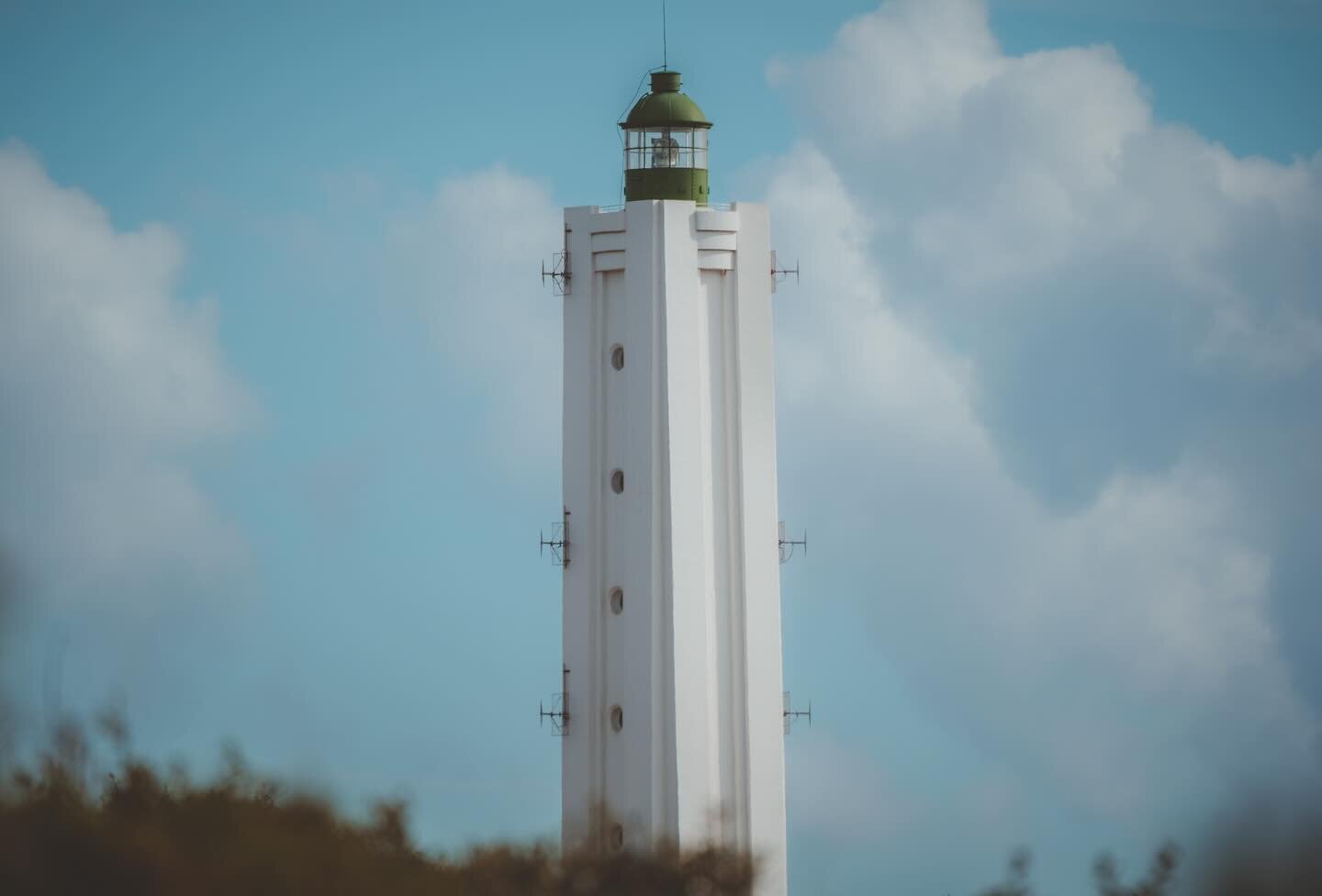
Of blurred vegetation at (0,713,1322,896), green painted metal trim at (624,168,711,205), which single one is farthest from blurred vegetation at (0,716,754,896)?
green painted metal trim at (624,168,711,205)

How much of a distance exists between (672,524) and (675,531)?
0.43ft

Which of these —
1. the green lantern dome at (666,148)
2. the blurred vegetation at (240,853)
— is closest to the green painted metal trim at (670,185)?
the green lantern dome at (666,148)

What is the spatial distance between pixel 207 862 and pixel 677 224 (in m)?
21.3

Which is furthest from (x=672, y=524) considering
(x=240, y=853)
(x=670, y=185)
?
(x=240, y=853)

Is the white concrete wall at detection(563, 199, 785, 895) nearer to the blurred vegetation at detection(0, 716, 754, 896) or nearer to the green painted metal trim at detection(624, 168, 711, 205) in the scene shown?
the green painted metal trim at detection(624, 168, 711, 205)

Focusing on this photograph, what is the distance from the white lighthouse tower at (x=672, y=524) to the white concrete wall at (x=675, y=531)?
3 cm

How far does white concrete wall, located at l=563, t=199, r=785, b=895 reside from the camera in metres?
37.9

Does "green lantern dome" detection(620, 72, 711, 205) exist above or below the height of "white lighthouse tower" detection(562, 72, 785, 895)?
above

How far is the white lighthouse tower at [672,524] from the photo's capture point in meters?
37.9

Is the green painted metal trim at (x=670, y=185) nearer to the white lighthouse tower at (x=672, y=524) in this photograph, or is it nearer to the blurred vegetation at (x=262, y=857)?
the white lighthouse tower at (x=672, y=524)

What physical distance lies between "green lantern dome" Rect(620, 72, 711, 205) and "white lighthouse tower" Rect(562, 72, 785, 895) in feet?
0.29

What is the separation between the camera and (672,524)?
1501 inches

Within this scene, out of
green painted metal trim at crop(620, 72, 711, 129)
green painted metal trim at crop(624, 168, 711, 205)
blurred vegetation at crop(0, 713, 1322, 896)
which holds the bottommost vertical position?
blurred vegetation at crop(0, 713, 1322, 896)

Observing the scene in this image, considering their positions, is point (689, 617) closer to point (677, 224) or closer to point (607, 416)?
point (607, 416)
